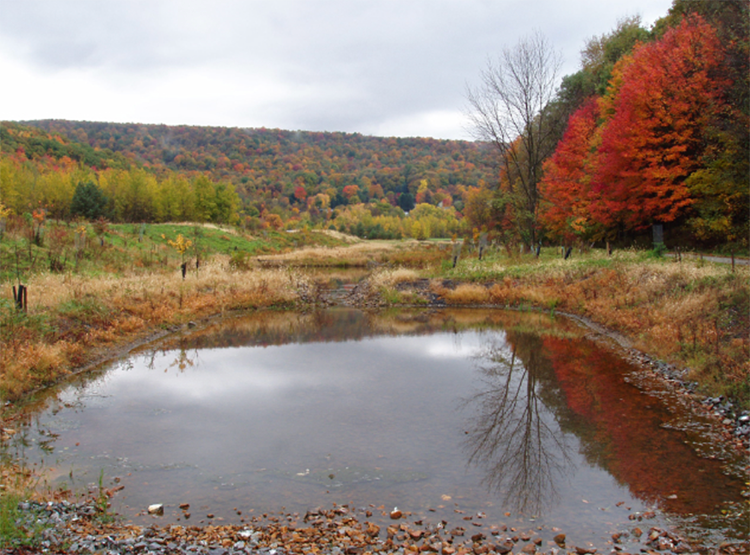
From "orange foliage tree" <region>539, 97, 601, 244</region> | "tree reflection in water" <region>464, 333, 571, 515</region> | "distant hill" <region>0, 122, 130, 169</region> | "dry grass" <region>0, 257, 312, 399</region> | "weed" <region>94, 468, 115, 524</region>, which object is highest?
"distant hill" <region>0, 122, 130, 169</region>

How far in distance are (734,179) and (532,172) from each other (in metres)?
19.9

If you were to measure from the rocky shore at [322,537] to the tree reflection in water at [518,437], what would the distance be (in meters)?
0.82

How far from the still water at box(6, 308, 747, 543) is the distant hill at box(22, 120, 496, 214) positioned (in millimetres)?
103766

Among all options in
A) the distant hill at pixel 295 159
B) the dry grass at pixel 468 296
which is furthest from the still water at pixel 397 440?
the distant hill at pixel 295 159

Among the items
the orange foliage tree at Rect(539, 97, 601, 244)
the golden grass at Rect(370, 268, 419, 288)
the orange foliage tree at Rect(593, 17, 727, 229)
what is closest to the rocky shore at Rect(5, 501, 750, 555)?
the orange foliage tree at Rect(593, 17, 727, 229)

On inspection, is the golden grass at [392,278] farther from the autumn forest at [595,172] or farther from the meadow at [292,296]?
the autumn forest at [595,172]

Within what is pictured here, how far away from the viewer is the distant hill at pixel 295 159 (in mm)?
124938

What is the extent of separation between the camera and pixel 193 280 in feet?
70.4

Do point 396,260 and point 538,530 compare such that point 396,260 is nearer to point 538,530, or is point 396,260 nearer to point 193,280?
point 193,280

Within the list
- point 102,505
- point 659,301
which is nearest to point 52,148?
point 659,301

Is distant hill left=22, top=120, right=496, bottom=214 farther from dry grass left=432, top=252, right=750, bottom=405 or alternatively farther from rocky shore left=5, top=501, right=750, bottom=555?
rocky shore left=5, top=501, right=750, bottom=555

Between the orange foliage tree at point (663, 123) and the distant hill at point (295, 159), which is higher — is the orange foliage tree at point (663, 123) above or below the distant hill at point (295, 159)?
below

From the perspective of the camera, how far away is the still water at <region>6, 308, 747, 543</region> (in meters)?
5.82

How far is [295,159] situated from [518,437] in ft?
467
